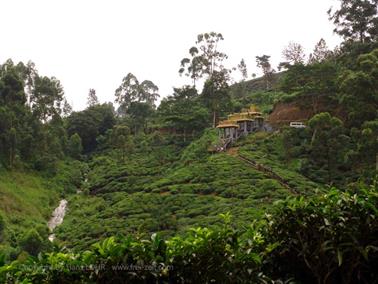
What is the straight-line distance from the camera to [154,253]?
8.50ft

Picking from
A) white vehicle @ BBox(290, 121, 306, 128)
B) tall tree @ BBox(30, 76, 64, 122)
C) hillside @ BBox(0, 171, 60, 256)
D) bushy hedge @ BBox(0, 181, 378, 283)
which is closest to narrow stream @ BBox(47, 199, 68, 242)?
hillside @ BBox(0, 171, 60, 256)

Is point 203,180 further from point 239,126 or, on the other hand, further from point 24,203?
point 24,203

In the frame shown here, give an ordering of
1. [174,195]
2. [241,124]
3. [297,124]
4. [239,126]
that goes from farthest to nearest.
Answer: [241,124]
[239,126]
[297,124]
[174,195]

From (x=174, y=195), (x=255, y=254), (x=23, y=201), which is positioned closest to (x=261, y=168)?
(x=174, y=195)

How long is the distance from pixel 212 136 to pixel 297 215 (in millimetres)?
31740

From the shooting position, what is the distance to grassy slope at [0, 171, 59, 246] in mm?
22734

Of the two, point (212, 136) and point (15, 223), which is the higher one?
point (212, 136)

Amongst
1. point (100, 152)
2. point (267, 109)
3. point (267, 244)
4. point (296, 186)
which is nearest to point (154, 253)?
point (267, 244)

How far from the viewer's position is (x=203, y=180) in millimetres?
25609

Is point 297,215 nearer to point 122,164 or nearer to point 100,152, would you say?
point 122,164

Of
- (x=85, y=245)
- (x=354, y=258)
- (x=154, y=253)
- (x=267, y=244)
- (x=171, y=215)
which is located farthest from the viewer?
(x=171, y=215)

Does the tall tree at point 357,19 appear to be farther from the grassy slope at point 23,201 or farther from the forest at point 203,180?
the grassy slope at point 23,201

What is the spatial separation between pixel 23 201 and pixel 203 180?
1027 cm

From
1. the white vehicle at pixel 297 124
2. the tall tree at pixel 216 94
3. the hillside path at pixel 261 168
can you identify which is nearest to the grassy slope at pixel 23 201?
the hillside path at pixel 261 168
